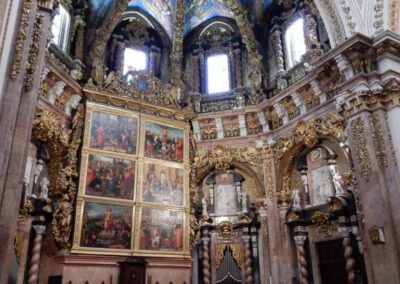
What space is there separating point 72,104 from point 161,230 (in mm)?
5269

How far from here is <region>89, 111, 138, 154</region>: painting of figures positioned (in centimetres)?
1357

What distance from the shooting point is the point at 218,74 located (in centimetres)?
1739

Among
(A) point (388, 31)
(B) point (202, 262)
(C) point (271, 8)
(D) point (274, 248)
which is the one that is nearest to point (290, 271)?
(D) point (274, 248)

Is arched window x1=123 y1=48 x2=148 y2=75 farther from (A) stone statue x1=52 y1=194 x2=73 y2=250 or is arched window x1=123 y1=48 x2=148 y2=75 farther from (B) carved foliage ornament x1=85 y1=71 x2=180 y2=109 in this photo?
(A) stone statue x1=52 y1=194 x2=73 y2=250

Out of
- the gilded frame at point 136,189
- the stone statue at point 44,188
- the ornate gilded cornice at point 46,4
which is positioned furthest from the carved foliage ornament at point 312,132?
the ornate gilded cornice at point 46,4

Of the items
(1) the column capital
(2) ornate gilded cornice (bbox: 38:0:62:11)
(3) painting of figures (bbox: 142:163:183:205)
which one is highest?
(2) ornate gilded cornice (bbox: 38:0:62:11)

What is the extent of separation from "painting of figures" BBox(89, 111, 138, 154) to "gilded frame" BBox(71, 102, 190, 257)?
12cm

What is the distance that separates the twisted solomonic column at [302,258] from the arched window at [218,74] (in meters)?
6.79

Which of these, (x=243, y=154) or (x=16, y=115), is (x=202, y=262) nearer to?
(x=243, y=154)

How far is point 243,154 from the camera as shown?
50.6 ft

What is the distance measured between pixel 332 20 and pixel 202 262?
376 inches

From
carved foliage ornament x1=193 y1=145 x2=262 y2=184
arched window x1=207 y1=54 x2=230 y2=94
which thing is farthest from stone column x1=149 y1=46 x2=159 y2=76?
carved foliage ornament x1=193 y1=145 x2=262 y2=184

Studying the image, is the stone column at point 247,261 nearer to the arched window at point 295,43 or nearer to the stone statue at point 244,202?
the stone statue at point 244,202

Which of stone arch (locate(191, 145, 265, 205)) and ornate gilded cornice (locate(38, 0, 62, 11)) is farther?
stone arch (locate(191, 145, 265, 205))
